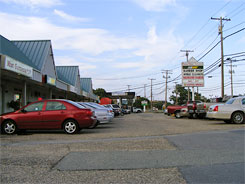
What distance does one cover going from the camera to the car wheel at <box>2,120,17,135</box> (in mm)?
10758

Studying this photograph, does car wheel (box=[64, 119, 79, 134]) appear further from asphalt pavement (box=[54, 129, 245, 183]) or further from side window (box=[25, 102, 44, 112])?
asphalt pavement (box=[54, 129, 245, 183])

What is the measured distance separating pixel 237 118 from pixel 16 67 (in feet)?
40.1

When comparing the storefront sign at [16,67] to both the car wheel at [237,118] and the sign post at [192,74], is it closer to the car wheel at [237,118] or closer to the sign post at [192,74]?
the car wheel at [237,118]

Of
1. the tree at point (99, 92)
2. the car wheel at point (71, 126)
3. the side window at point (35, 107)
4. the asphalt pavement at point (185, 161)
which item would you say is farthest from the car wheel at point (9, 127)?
the tree at point (99, 92)

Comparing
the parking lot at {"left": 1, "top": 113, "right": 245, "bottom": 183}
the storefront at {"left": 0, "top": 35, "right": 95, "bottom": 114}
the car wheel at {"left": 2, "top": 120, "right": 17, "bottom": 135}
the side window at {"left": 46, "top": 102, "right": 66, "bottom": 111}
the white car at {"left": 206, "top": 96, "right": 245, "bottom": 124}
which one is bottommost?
the parking lot at {"left": 1, "top": 113, "right": 245, "bottom": 183}

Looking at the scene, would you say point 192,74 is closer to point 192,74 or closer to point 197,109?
point 192,74

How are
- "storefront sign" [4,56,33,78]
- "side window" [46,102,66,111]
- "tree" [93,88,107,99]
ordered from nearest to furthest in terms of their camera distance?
"side window" [46,102,66,111] < "storefront sign" [4,56,33,78] < "tree" [93,88,107,99]

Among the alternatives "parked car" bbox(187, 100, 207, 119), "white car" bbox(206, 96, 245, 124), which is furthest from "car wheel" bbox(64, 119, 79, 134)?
"parked car" bbox(187, 100, 207, 119)

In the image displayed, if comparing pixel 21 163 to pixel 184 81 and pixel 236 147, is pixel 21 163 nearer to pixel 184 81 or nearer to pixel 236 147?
pixel 236 147

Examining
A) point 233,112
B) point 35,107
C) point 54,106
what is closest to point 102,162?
point 54,106

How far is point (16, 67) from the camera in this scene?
13922mm

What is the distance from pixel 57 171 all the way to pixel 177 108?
2381 cm

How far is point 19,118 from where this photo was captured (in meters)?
10.8

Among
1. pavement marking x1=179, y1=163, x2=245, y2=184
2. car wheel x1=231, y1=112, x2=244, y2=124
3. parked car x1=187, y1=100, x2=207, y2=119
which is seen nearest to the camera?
pavement marking x1=179, y1=163, x2=245, y2=184
